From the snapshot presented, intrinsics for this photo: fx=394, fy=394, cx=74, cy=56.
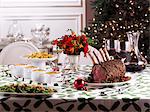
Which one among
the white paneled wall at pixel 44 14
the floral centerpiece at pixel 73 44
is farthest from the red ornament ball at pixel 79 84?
the white paneled wall at pixel 44 14

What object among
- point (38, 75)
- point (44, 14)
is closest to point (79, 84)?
point (38, 75)

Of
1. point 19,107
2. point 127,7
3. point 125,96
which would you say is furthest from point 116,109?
A: point 127,7

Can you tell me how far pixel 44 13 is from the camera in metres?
6.27

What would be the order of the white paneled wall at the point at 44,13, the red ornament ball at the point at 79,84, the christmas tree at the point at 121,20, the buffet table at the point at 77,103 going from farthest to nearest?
the white paneled wall at the point at 44,13 < the christmas tree at the point at 121,20 < the red ornament ball at the point at 79,84 < the buffet table at the point at 77,103

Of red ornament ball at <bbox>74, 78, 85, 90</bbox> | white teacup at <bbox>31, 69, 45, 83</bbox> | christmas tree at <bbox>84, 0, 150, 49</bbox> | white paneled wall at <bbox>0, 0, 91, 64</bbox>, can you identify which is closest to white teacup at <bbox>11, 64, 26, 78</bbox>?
white teacup at <bbox>31, 69, 45, 83</bbox>

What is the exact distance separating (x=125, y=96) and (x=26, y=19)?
436cm

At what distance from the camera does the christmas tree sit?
16.8ft

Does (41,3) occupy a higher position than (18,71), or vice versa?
(41,3)

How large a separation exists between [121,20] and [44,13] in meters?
1.58

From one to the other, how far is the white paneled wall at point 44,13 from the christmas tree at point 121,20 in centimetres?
102

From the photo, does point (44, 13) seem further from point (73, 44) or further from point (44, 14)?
point (73, 44)

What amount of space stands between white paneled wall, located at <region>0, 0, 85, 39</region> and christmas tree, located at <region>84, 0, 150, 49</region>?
1.02m

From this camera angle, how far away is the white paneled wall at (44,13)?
623 cm

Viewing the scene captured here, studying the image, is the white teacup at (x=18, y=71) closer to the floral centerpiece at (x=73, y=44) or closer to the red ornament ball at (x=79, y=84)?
the floral centerpiece at (x=73, y=44)
